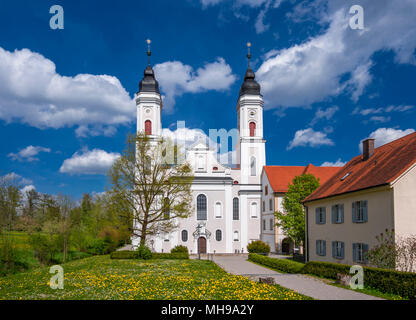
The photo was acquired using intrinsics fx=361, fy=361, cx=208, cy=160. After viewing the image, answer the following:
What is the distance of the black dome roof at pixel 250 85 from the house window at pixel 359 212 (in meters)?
30.3

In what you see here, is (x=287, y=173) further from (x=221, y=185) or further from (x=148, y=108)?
(x=148, y=108)

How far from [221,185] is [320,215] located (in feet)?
69.4

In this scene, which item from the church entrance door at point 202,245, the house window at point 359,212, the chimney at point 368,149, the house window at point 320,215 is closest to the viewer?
the house window at point 359,212

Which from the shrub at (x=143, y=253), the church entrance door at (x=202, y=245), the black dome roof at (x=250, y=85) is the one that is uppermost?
the black dome roof at (x=250, y=85)

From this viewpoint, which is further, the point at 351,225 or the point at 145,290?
the point at 351,225

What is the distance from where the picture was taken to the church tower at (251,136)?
49.1m

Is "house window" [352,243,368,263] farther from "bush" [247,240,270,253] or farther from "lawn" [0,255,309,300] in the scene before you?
"bush" [247,240,270,253]

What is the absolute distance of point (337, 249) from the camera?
78.3ft

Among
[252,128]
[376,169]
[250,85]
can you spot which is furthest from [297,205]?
[250,85]

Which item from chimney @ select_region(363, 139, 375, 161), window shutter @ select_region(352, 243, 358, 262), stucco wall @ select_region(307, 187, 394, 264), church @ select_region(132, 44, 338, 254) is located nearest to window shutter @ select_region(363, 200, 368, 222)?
stucco wall @ select_region(307, 187, 394, 264)

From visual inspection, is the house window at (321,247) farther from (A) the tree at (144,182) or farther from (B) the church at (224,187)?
(B) the church at (224,187)

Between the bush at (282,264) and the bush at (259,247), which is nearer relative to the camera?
the bush at (282,264)

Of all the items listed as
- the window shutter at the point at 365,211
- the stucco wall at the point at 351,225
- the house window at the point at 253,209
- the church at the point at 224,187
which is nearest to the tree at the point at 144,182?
the church at the point at 224,187
